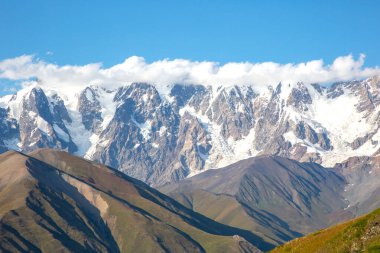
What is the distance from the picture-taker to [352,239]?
183 ft

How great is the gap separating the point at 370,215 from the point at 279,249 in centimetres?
1091

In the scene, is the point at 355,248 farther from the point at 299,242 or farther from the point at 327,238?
the point at 299,242

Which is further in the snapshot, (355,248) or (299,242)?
(299,242)

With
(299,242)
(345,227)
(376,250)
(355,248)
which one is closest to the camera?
(376,250)

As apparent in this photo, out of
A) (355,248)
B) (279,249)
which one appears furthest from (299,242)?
(355,248)

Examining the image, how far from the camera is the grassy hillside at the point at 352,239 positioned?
177ft

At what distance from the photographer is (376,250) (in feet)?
167

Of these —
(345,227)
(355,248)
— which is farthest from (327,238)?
(355,248)

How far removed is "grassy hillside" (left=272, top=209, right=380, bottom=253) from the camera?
2126 inches

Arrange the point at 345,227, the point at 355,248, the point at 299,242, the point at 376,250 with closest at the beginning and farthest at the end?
the point at 376,250 < the point at 355,248 < the point at 345,227 < the point at 299,242

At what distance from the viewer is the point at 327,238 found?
60156 mm

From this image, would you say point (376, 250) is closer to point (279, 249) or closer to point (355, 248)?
point (355, 248)

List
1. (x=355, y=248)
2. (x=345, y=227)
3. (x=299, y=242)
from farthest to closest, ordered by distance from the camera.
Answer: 1. (x=299, y=242)
2. (x=345, y=227)
3. (x=355, y=248)

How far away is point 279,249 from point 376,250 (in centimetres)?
1554
